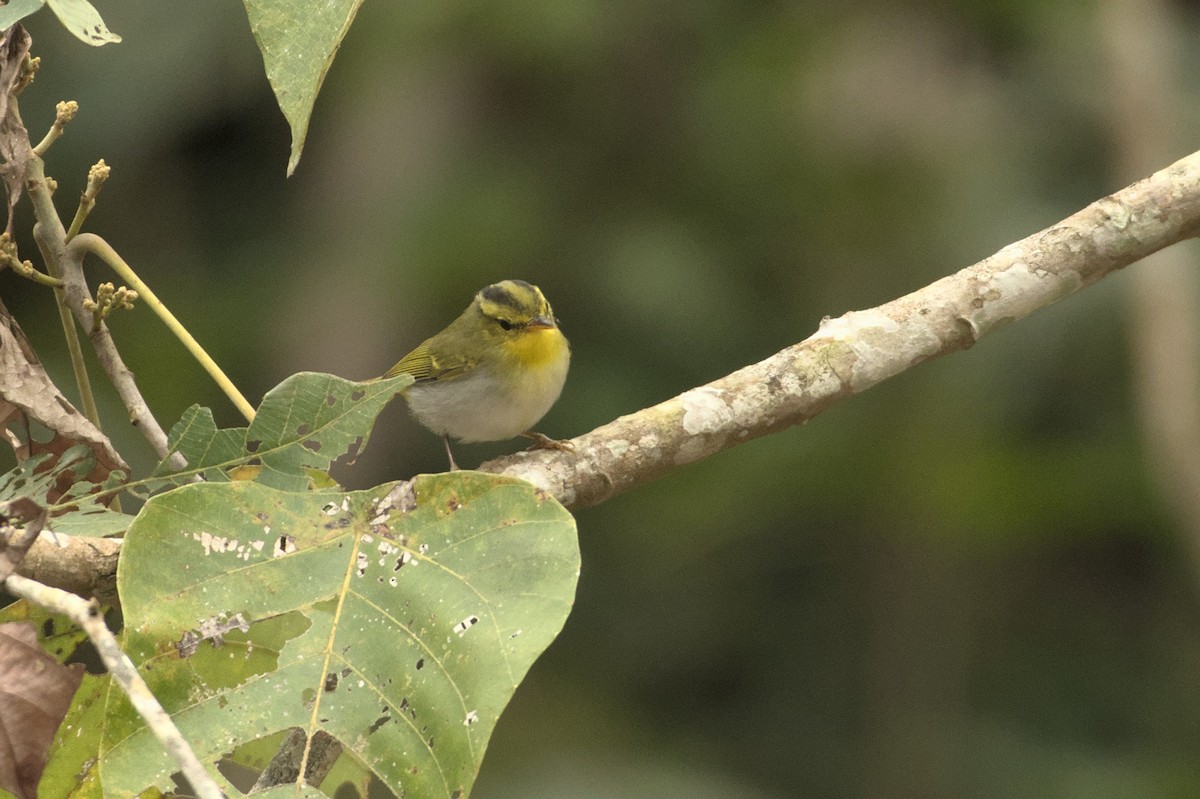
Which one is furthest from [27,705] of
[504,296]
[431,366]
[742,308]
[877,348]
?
[742,308]

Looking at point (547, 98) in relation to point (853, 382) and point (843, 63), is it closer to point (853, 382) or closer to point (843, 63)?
point (843, 63)

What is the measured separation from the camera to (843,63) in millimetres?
7246

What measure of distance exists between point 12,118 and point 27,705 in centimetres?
99

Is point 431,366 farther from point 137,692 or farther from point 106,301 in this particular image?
point 137,692

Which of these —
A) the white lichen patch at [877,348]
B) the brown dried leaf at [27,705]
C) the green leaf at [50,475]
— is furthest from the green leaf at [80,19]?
the white lichen patch at [877,348]

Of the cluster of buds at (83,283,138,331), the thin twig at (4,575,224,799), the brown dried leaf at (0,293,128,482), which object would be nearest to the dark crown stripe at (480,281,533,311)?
the cluster of buds at (83,283,138,331)

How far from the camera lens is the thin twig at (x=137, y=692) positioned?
1.15 m

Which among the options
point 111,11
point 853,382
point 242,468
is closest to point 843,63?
point 111,11

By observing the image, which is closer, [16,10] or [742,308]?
[16,10]

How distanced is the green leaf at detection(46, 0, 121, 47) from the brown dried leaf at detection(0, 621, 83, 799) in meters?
0.74

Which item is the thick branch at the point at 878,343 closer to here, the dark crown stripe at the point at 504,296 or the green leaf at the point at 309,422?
the green leaf at the point at 309,422

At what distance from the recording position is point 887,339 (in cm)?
253

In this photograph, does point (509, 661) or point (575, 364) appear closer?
point (509, 661)

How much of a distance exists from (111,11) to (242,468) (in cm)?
531
